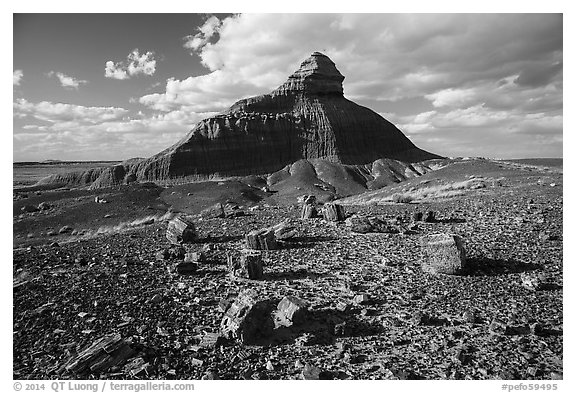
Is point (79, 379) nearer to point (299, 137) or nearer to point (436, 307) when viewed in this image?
point (436, 307)

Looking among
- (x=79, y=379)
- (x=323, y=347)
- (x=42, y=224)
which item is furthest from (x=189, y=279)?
(x=42, y=224)

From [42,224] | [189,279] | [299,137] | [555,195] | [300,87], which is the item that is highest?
[300,87]

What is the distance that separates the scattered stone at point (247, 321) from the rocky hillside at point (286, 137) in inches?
3851

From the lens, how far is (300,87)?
130 metres

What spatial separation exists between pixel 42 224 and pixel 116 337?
48.8m

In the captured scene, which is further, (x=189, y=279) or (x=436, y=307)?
(x=189, y=279)

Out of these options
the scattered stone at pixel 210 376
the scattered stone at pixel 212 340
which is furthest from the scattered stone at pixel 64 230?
the scattered stone at pixel 210 376

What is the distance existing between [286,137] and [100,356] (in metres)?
115

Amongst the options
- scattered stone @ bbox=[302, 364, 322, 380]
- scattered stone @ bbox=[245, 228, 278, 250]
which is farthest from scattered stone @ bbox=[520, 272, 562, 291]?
scattered stone @ bbox=[245, 228, 278, 250]

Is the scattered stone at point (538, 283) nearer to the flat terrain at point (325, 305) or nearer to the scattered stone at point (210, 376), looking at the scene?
the flat terrain at point (325, 305)

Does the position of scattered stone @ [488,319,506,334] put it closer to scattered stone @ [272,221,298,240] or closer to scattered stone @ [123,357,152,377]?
scattered stone @ [123,357,152,377]

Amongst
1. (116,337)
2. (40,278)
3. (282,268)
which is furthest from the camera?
(282,268)

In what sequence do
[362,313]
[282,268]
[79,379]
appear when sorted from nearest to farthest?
[79,379] < [362,313] < [282,268]

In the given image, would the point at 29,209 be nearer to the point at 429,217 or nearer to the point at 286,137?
the point at 429,217
